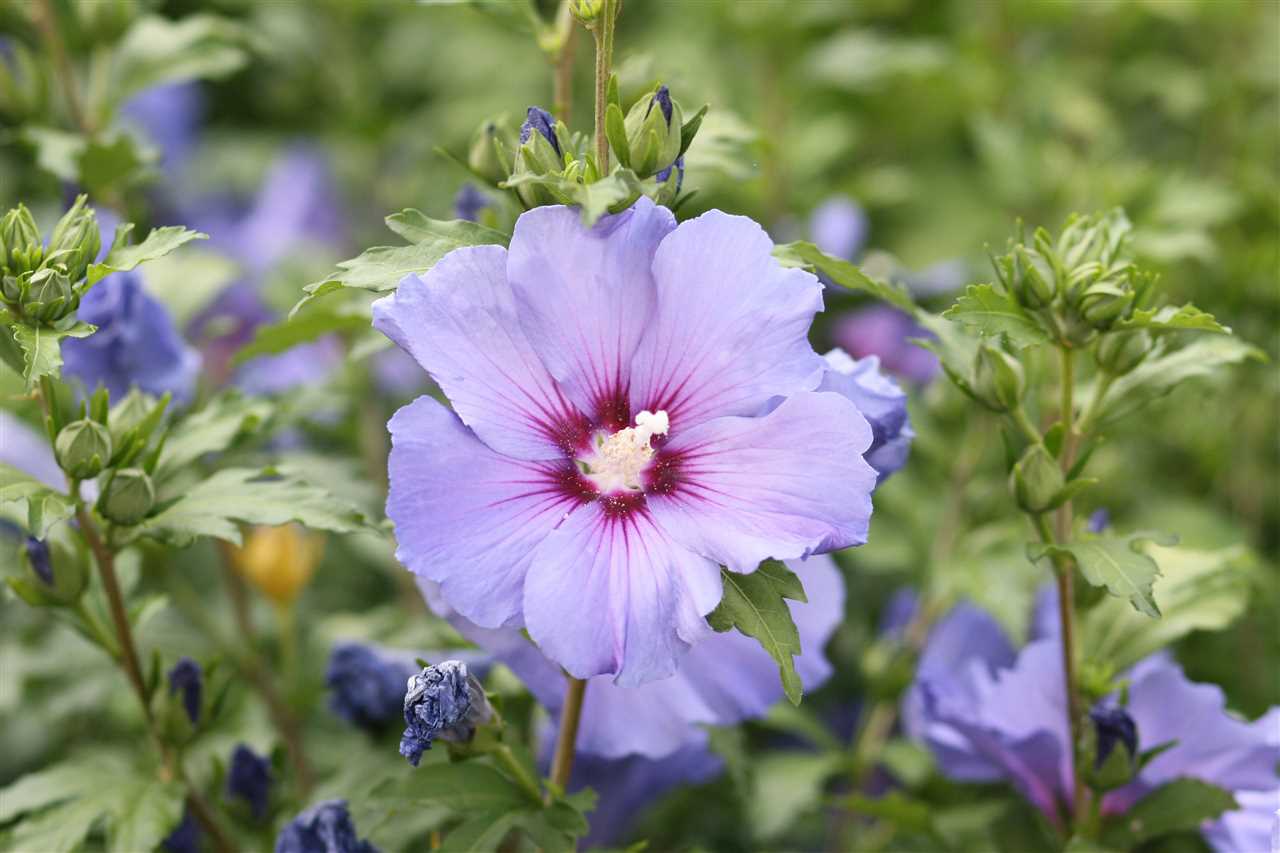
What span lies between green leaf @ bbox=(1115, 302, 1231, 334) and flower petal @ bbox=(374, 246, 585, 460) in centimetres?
55

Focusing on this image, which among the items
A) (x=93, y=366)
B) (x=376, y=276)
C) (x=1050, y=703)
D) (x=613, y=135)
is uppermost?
(x=613, y=135)

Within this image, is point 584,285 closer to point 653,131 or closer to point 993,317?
point 653,131

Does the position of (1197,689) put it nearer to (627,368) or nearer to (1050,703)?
(1050,703)

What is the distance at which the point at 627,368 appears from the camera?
122cm

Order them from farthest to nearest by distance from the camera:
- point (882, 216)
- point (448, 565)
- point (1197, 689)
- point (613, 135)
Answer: point (882, 216), point (1197, 689), point (613, 135), point (448, 565)

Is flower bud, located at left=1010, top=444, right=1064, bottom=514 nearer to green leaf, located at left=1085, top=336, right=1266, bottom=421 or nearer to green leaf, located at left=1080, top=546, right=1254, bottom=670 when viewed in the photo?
green leaf, located at left=1085, top=336, right=1266, bottom=421

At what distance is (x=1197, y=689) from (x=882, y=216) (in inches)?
69.7

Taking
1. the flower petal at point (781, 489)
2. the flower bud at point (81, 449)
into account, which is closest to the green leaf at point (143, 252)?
the flower bud at point (81, 449)

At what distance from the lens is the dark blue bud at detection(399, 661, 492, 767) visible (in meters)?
1.20

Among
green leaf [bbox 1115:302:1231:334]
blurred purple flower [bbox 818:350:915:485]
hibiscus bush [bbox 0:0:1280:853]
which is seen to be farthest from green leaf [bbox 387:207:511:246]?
green leaf [bbox 1115:302:1231:334]

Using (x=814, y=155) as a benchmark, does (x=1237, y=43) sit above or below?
above

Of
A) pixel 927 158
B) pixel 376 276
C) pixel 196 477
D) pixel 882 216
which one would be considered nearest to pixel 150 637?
pixel 196 477

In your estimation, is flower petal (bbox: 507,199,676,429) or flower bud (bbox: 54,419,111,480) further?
flower bud (bbox: 54,419,111,480)

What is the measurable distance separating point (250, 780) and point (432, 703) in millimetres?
465
